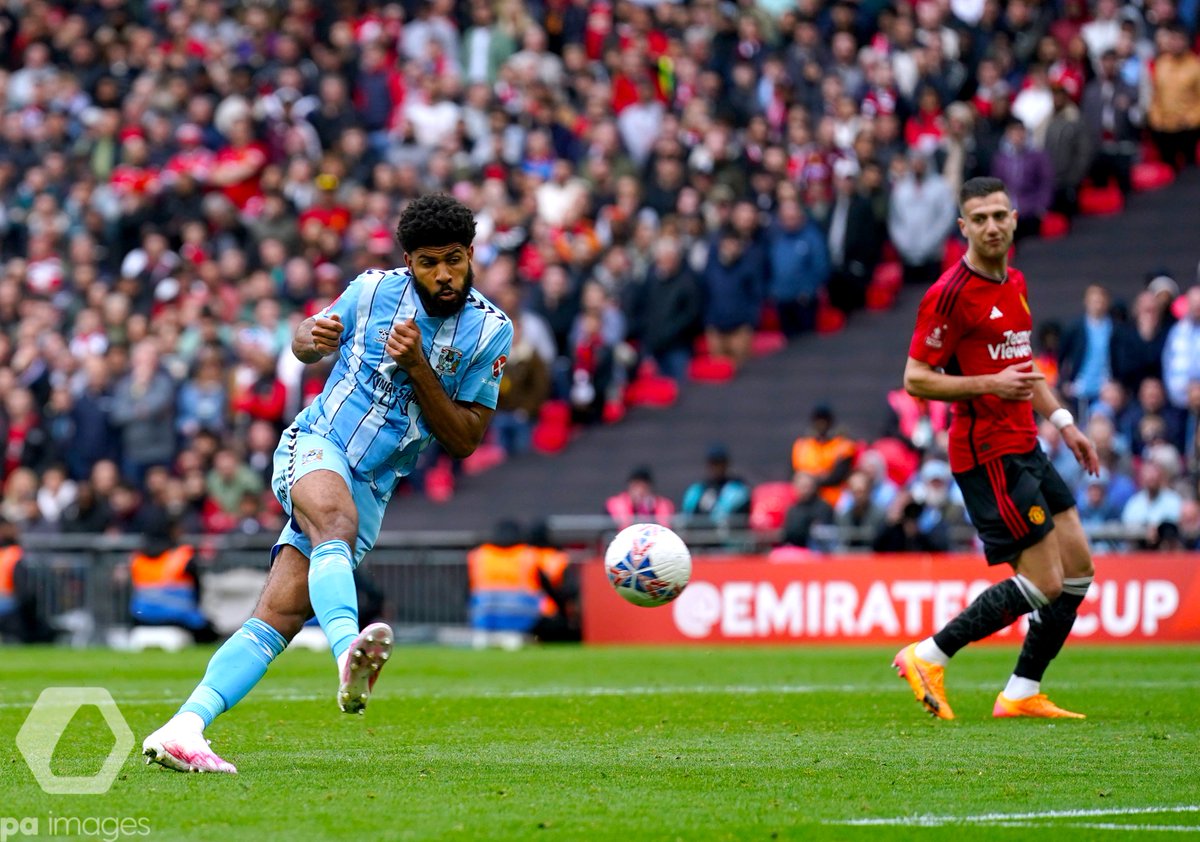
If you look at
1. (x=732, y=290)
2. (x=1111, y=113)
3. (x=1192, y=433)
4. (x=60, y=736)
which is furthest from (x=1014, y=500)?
(x=1111, y=113)

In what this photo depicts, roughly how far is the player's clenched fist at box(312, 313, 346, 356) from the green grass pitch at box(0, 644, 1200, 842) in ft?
5.50

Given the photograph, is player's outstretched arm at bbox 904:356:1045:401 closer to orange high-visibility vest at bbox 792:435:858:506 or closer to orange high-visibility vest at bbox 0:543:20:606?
orange high-visibility vest at bbox 792:435:858:506

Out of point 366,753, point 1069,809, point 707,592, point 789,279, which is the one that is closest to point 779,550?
point 707,592

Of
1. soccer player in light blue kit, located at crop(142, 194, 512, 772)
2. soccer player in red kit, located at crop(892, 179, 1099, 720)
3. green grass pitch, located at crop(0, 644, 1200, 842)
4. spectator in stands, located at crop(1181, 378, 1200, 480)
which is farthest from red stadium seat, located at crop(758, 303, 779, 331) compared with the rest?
soccer player in light blue kit, located at crop(142, 194, 512, 772)

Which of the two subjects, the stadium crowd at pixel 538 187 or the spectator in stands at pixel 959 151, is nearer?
the spectator in stands at pixel 959 151

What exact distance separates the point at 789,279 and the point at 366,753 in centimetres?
1556

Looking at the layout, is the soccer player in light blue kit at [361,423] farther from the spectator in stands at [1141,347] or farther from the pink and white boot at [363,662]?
the spectator in stands at [1141,347]

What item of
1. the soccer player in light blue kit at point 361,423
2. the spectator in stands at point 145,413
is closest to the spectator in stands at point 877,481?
the spectator in stands at point 145,413

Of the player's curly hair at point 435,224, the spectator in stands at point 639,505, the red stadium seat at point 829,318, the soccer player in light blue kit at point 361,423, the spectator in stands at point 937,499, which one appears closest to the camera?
the soccer player in light blue kit at point 361,423

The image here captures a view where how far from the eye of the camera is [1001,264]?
10391 millimetres

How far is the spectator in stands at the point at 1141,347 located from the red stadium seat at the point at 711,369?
562 cm

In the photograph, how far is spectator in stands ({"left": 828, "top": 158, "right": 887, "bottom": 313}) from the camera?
914 inches

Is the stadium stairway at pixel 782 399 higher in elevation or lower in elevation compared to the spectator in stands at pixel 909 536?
higher

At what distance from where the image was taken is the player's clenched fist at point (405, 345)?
307 inches
